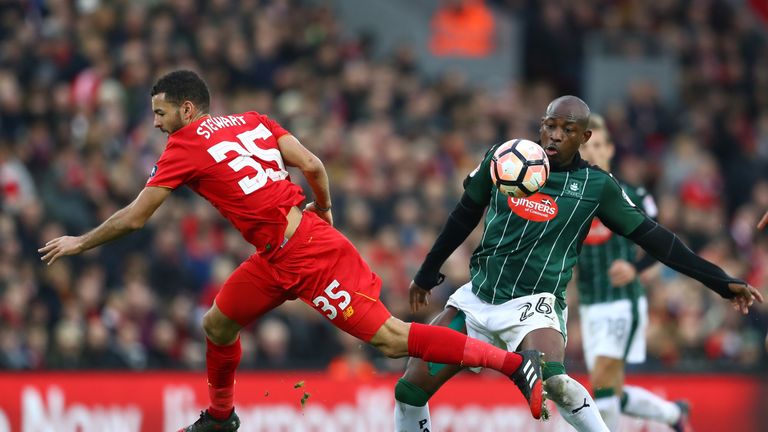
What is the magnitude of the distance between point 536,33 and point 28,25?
8.97 m

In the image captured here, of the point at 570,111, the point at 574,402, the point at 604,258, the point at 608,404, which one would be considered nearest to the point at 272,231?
the point at 570,111

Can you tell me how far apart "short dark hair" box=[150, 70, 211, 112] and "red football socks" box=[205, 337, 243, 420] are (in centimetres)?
160

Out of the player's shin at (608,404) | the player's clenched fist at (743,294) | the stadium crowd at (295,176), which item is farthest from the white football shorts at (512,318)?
the stadium crowd at (295,176)

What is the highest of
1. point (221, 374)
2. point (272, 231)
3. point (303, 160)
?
point (303, 160)

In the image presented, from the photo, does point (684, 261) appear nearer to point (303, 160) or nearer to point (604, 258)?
point (604, 258)

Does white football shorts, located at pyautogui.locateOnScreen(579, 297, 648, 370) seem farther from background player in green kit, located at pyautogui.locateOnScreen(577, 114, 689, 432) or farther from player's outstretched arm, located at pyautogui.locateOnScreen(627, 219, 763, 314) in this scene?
player's outstretched arm, located at pyautogui.locateOnScreen(627, 219, 763, 314)

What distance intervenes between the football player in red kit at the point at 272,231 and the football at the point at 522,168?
1.00 m

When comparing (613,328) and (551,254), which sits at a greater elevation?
(551,254)

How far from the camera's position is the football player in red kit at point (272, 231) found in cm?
838

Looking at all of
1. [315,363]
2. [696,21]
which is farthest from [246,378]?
[696,21]

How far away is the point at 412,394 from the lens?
28.7 feet

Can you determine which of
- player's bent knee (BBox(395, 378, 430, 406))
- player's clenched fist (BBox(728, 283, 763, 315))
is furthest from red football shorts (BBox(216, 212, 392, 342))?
player's clenched fist (BBox(728, 283, 763, 315))

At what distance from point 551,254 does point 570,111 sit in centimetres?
90

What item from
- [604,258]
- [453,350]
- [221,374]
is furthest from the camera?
[604,258]
